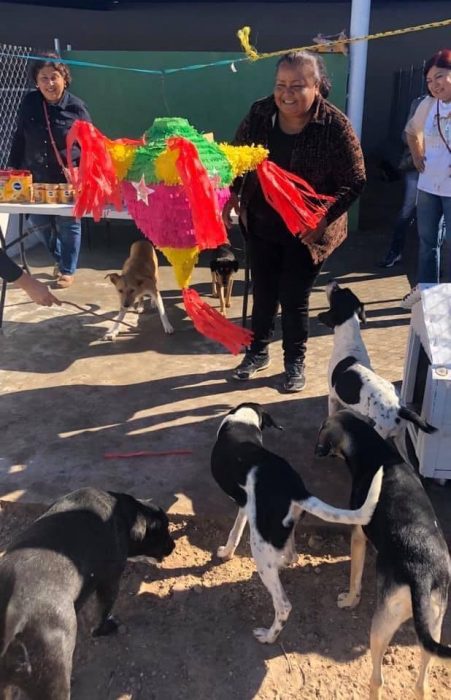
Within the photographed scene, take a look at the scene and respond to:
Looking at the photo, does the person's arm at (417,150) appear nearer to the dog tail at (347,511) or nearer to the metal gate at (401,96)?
the dog tail at (347,511)

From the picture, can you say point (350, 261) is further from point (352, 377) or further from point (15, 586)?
point (15, 586)

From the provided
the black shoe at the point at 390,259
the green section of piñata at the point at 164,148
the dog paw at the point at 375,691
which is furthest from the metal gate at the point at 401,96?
the dog paw at the point at 375,691

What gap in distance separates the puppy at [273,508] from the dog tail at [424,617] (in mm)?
281

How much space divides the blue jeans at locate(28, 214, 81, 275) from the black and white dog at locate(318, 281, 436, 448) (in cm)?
314

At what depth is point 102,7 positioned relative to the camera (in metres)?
12.3

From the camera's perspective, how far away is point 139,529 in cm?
266

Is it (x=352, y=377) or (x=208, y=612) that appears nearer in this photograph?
(x=208, y=612)

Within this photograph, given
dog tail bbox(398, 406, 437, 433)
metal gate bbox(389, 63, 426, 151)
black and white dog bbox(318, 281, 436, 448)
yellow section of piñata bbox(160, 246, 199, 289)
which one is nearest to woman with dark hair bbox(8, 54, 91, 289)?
yellow section of piñata bbox(160, 246, 199, 289)

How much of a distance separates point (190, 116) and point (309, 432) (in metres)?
5.68

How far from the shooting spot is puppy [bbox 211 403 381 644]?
233 centimetres

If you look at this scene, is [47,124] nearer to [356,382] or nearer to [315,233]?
[315,233]

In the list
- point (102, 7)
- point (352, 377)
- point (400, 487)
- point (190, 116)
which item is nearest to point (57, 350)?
point (352, 377)

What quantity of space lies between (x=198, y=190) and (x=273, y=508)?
63.6 inches

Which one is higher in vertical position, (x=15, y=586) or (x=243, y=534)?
(x=15, y=586)
